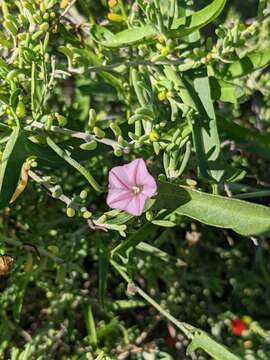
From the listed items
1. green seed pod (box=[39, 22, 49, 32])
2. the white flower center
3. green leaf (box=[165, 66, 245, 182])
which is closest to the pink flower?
the white flower center

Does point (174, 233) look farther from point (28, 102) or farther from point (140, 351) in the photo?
point (28, 102)

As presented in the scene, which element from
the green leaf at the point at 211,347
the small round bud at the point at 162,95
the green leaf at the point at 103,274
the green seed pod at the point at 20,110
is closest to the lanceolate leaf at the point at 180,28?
the small round bud at the point at 162,95

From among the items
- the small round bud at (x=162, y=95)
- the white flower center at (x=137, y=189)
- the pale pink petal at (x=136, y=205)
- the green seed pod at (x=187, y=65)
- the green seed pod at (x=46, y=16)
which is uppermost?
the green seed pod at (x=46, y=16)

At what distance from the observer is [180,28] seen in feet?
3.82

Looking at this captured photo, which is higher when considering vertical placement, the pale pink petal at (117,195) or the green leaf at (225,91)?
the green leaf at (225,91)

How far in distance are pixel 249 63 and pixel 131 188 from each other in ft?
1.17

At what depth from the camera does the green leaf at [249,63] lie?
3.99 feet

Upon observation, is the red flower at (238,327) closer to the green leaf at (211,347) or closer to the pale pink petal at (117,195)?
the green leaf at (211,347)

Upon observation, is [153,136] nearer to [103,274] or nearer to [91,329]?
[103,274]

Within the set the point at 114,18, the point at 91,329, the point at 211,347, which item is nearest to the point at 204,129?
the point at 114,18

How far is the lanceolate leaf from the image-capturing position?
1128mm

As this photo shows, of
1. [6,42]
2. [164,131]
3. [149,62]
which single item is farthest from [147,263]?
[6,42]

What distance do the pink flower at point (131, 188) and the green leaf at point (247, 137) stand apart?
1.02 feet

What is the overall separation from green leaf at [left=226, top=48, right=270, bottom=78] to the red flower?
634 mm
